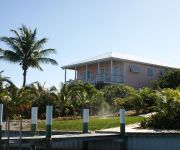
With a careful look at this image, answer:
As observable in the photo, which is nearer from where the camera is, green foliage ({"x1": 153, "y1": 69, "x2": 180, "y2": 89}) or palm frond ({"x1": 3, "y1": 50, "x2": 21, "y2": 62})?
green foliage ({"x1": 153, "y1": 69, "x2": 180, "y2": 89})

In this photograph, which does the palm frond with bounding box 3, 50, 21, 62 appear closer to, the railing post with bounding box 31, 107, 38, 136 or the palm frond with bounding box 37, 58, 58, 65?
the palm frond with bounding box 37, 58, 58, 65

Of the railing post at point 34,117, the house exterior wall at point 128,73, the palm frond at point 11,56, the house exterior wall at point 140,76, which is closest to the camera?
the railing post at point 34,117

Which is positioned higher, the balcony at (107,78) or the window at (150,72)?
the window at (150,72)

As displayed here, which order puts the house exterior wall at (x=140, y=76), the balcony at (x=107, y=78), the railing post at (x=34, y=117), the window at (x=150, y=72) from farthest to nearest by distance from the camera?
1. the window at (x=150, y=72)
2. the house exterior wall at (x=140, y=76)
3. the balcony at (x=107, y=78)
4. the railing post at (x=34, y=117)

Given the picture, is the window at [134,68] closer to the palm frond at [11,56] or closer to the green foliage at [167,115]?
the palm frond at [11,56]

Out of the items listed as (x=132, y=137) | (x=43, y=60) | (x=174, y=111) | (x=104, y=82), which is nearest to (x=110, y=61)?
(x=104, y=82)

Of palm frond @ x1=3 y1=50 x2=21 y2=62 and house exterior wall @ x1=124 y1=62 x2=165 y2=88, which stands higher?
palm frond @ x1=3 y1=50 x2=21 y2=62

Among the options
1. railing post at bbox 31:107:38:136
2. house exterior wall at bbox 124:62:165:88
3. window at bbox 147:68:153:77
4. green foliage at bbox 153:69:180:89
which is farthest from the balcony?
railing post at bbox 31:107:38:136

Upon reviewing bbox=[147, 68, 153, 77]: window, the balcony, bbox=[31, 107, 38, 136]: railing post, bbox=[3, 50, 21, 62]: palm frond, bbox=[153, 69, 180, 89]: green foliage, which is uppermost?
bbox=[3, 50, 21, 62]: palm frond

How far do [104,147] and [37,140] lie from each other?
160 inches

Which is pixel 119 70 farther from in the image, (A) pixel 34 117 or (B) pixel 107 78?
(A) pixel 34 117

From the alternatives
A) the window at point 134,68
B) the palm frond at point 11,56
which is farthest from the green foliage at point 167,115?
the window at point 134,68

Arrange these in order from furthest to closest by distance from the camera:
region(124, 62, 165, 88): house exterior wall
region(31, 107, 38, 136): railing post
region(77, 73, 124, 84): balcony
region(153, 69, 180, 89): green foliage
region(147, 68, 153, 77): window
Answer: region(147, 68, 153, 77): window → region(124, 62, 165, 88): house exterior wall → region(77, 73, 124, 84): balcony → region(153, 69, 180, 89): green foliage → region(31, 107, 38, 136): railing post

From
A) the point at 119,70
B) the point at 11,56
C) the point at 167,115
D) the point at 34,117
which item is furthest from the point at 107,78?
the point at 34,117
